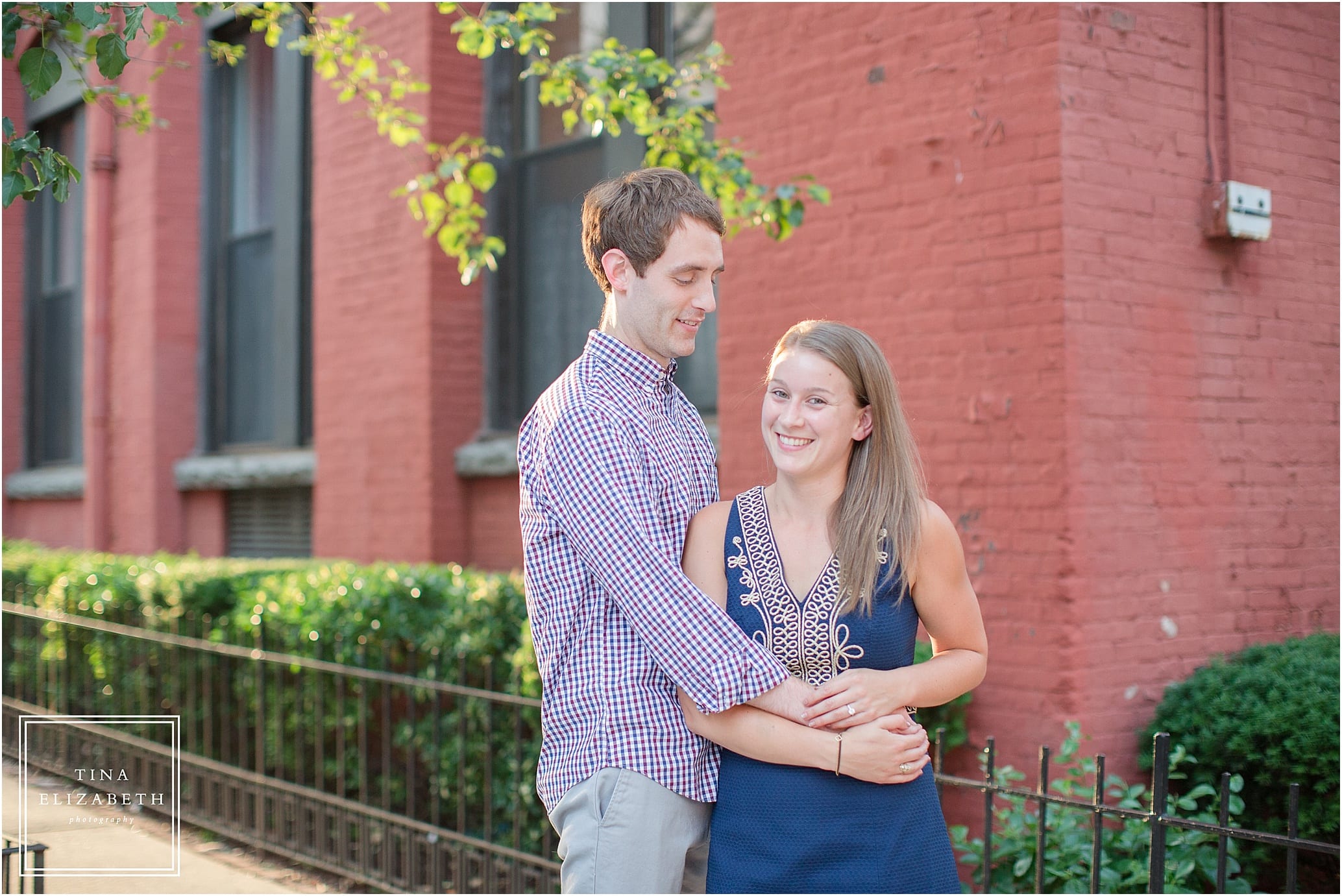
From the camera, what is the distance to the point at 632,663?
2521 mm

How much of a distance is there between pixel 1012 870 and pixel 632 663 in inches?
102

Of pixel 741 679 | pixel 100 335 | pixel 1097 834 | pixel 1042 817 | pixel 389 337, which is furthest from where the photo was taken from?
pixel 100 335

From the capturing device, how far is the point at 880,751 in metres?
2.38

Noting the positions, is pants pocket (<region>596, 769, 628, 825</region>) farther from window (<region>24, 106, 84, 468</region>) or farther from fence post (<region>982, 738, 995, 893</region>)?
window (<region>24, 106, 84, 468</region>)

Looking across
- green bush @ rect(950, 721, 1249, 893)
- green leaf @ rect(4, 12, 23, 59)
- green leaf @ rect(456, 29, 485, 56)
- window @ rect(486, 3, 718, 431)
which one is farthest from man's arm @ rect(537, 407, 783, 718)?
window @ rect(486, 3, 718, 431)

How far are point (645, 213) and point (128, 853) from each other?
4922 millimetres

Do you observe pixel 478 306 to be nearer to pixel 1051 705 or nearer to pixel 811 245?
pixel 811 245

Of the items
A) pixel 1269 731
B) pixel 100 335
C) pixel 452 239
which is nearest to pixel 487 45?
pixel 452 239

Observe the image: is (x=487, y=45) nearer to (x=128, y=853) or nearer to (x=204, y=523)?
(x=128, y=853)

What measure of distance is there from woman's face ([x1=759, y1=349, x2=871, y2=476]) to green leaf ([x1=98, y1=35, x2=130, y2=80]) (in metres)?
2.02

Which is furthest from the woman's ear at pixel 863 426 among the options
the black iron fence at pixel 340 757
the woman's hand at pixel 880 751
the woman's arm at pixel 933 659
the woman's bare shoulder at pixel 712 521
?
the black iron fence at pixel 340 757

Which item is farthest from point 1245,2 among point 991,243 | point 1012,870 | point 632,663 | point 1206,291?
point 632,663

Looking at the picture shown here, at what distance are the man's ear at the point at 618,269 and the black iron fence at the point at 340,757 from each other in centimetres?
257
